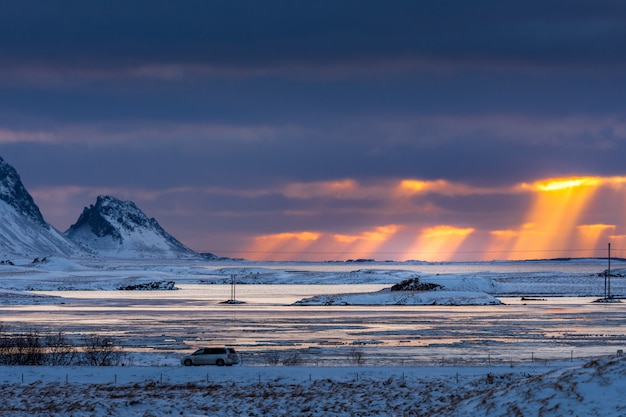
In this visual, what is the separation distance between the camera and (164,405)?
40.7m

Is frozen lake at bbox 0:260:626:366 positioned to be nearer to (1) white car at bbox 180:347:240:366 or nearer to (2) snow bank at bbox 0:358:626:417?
(1) white car at bbox 180:347:240:366

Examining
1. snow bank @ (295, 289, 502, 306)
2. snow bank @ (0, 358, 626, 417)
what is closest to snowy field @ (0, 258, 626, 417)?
snow bank @ (0, 358, 626, 417)

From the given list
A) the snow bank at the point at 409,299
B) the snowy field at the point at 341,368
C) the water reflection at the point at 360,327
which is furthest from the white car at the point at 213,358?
the snow bank at the point at 409,299

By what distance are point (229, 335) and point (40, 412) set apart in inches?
1459

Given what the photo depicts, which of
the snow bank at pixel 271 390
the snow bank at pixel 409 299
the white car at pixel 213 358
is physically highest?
the snow bank at pixel 409 299

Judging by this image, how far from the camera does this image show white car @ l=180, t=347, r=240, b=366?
169ft

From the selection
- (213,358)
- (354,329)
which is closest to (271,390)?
(213,358)

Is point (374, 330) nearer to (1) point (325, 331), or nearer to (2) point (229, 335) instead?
(1) point (325, 331)

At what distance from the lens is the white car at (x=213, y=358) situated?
51.4 meters

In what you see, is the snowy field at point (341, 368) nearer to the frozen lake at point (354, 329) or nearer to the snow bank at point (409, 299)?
the frozen lake at point (354, 329)

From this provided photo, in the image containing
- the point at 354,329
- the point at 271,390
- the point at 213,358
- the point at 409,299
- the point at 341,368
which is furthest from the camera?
the point at 409,299

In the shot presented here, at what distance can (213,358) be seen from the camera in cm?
5150

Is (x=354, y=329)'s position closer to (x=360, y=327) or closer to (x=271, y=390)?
(x=360, y=327)

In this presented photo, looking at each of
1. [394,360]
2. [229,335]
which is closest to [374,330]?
[229,335]
